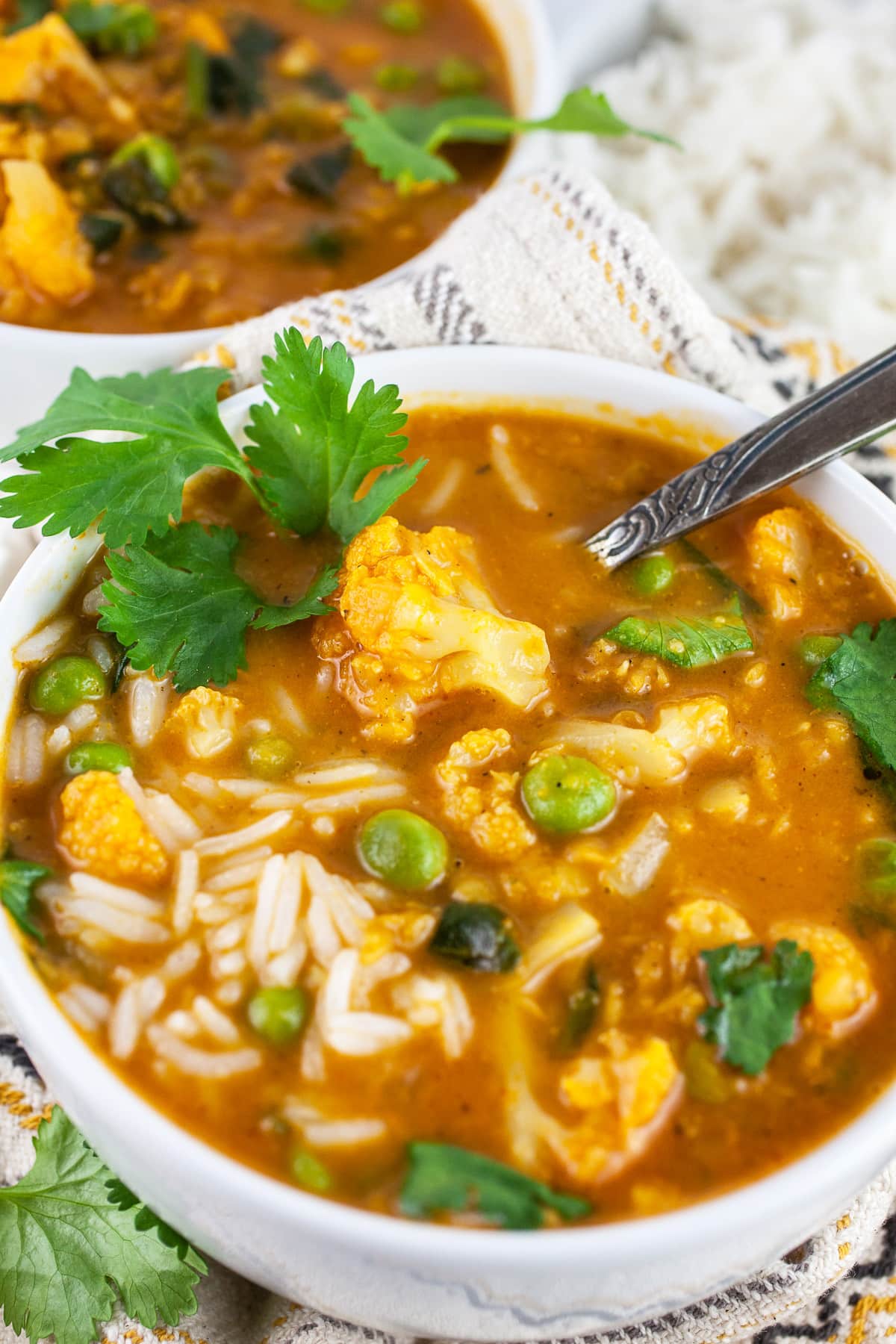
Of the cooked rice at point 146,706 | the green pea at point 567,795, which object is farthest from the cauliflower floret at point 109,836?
the green pea at point 567,795

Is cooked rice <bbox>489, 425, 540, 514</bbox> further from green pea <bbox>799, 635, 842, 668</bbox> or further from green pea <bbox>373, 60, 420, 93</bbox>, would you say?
green pea <bbox>373, 60, 420, 93</bbox>

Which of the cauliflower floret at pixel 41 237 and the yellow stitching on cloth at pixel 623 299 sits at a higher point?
the yellow stitching on cloth at pixel 623 299

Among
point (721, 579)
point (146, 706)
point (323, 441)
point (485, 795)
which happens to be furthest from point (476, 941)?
point (323, 441)

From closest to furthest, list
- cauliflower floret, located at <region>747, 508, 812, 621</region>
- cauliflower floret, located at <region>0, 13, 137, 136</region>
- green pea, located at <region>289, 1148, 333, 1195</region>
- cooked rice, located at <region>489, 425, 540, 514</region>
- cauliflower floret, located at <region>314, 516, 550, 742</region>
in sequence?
green pea, located at <region>289, 1148, 333, 1195</region>, cauliflower floret, located at <region>314, 516, 550, 742</region>, cauliflower floret, located at <region>747, 508, 812, 621</region>, cooked rice, located at <region>489, 425, 540, 514</region>, cauliflower floret, located at <region>0, 13, 137, 136</region>

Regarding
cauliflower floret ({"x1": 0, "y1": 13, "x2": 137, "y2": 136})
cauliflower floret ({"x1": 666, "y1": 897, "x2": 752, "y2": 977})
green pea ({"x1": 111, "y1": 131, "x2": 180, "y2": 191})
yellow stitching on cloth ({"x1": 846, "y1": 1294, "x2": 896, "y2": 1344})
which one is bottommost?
yellow stitching on cloth ({"x1": 846, "y1": 1294, "x2": 896, "y2": 1344})

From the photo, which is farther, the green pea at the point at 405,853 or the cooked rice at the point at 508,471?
the cooked rice at the point at 508,471

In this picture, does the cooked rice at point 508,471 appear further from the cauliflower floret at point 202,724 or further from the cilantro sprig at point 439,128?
the cilantro sprig at point 439,128

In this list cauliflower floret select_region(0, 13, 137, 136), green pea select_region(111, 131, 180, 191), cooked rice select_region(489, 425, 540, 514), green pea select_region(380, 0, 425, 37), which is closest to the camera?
cooked rice select_region(489, 425, 540, 514)

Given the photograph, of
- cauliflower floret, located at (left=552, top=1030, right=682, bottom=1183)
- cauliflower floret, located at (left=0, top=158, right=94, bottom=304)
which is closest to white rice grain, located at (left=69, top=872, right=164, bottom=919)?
cauliflower floret, located at (left=552, top=1030, right=682, bottom=1183)
